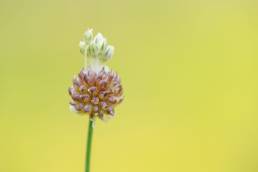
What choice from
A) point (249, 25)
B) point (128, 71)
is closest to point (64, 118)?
point (128, 71)

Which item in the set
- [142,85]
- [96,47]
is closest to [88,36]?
[96,47]

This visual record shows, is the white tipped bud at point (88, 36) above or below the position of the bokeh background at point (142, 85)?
below

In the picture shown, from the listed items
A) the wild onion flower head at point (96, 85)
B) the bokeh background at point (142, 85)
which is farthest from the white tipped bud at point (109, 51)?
the bokeh background at point (142, 85)

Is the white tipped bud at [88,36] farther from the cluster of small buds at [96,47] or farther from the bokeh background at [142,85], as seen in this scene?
the bokeh background at [142,85]

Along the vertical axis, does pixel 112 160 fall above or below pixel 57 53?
below

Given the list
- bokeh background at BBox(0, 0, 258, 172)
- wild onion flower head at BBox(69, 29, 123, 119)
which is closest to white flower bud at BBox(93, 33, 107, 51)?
wild onion flower head at BBox(69, 29, 123, 119)

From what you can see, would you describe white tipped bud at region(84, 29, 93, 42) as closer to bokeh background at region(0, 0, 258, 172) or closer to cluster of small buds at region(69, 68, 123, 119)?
cluster of small buds at region(69, 68, 123, 119)

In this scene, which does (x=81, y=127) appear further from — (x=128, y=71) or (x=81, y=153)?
(x=128, y=71)
